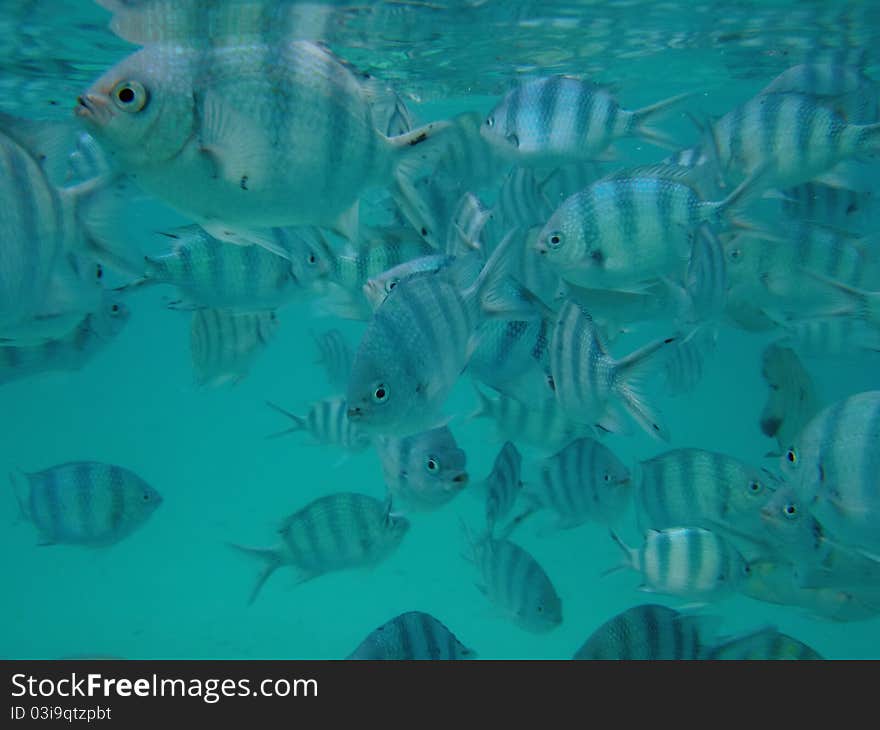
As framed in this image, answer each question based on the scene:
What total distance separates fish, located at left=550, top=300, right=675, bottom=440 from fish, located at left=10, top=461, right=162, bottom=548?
3901mm

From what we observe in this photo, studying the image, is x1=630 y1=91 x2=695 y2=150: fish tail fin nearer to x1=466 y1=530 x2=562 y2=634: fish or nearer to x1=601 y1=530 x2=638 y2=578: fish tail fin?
x1=601 y1=530 x2=638 y2=578: fish tail fin

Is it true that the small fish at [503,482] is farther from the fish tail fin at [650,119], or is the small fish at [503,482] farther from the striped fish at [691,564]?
the fish tail fin at [650,119]

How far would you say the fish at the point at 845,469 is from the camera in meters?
3.12

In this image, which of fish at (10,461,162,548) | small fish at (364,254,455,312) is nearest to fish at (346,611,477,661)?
small fish at (364,254,455,312)

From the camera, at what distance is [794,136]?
15.3 ft

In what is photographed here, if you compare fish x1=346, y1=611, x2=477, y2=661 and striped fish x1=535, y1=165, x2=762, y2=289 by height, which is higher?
striped fish x1=535, y1=165, x2=762, y2=289

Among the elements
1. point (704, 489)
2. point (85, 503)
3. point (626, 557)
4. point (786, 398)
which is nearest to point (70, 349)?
point (85, 503)

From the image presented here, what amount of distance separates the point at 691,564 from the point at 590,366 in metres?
1.80

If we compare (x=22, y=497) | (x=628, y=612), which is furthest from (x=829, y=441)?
(x=22, y=497)

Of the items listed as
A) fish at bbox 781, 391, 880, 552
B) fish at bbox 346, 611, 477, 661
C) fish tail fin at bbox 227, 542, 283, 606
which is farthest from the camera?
fish tail fin at bbox 227, 542, 283, 606

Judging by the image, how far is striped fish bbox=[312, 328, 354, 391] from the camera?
7.00 meters

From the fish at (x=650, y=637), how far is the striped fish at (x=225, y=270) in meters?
2.70
